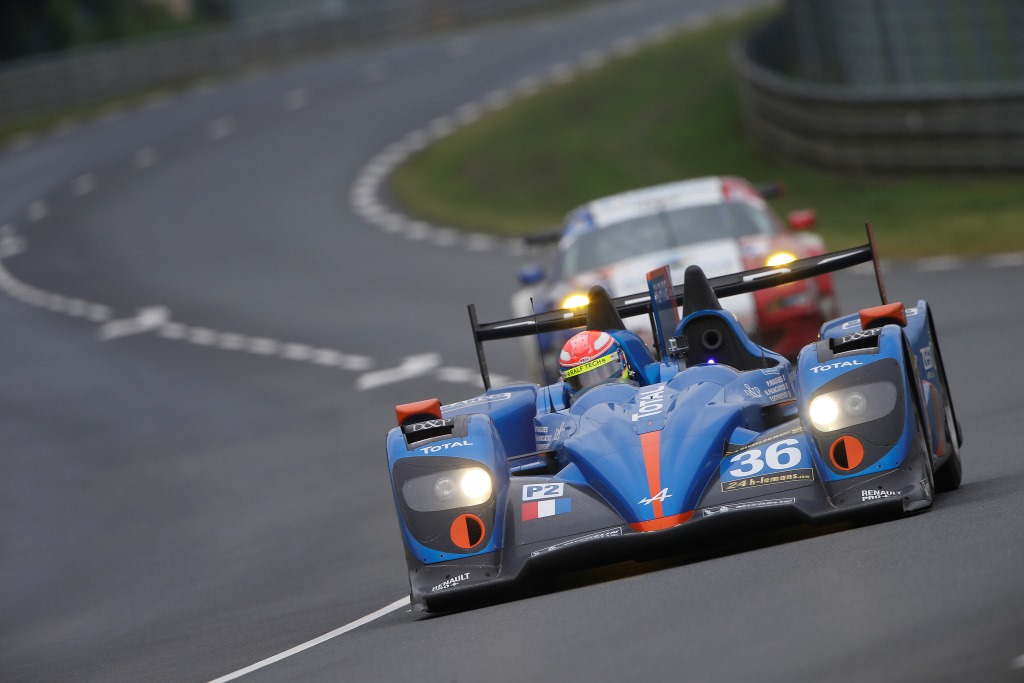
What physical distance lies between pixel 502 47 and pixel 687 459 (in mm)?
38003

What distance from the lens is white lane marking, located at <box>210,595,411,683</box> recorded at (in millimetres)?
8023

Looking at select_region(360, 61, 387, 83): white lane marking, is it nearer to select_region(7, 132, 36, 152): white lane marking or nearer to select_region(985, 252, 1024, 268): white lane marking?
select_region(7, 132, 36, 152): white lane marking

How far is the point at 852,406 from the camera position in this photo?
8305mm

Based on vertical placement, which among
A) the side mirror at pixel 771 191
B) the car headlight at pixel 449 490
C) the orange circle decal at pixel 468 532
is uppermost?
the side mirror at pixel 771 191

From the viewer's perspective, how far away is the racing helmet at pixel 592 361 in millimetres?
9578

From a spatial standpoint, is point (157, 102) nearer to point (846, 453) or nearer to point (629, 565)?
point (629, 565)

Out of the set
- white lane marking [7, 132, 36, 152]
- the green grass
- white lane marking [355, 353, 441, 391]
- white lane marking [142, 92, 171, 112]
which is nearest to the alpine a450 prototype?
white lane marking [355, 353, 441, 391]

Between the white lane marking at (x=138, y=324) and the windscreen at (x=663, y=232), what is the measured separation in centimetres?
1006

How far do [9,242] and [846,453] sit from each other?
91.0 feet

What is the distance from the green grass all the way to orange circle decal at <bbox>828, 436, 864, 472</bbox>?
13.1 metres

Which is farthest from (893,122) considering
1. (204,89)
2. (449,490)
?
(204,89)

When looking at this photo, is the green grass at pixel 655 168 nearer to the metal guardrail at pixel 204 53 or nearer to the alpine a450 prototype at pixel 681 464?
the metal guardrail at pixel 204 53

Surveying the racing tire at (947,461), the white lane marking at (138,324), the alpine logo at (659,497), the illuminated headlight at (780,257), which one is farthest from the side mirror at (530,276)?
the white lane marking at (138,324)

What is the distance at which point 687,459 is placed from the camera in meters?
8.33
